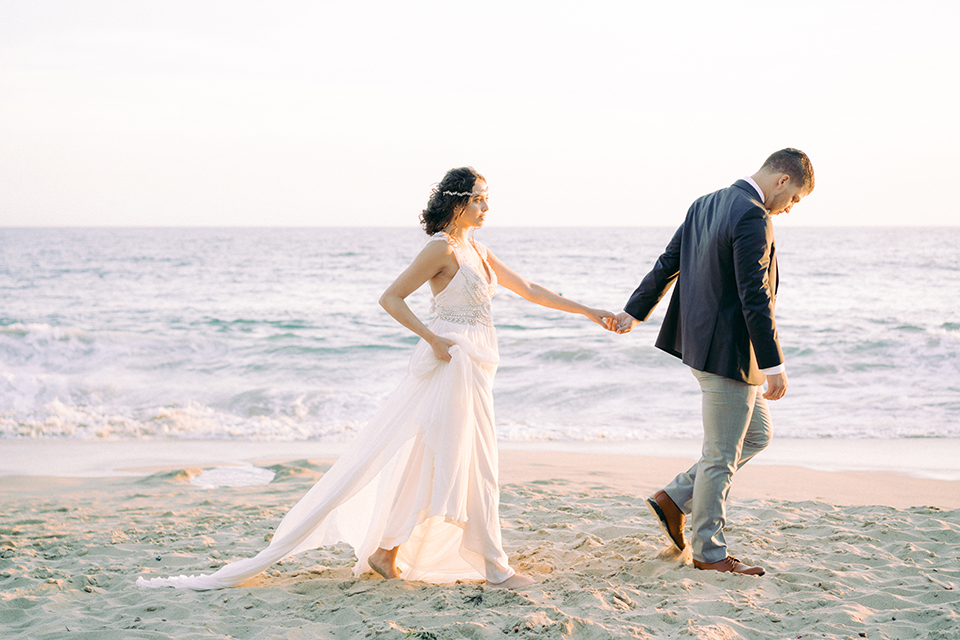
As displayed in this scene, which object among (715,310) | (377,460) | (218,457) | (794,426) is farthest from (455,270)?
(794,426)

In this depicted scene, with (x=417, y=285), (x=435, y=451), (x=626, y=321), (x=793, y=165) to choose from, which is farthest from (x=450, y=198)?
(x=793, y=165)

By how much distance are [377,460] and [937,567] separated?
2966 millimetres

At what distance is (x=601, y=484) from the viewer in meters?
6.04

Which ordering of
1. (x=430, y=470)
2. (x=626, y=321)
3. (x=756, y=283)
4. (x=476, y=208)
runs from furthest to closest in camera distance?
(x=626, y=321) → (x=476, y=208) → (x=430, y=470) → (x=756, y=283)

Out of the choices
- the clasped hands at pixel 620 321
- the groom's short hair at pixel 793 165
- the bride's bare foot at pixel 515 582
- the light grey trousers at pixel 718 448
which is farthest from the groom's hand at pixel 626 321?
the bride's bare foot at pixel 515 582

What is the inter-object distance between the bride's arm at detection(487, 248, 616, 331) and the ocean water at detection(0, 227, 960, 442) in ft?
14.2

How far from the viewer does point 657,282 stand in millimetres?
4113

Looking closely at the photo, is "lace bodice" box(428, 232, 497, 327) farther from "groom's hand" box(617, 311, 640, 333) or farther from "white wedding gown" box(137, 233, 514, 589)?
"groom's hand" box(617, 311, 640, 333)

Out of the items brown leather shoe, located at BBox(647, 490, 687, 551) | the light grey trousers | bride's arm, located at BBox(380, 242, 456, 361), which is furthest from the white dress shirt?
bride's arm, located at BBox(380, 242, 456, 361)

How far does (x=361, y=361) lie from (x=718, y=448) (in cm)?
1147

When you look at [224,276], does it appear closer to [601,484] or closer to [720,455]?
[601,484]

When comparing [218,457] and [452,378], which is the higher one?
[452,378]

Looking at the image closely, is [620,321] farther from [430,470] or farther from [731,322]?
[430,470]

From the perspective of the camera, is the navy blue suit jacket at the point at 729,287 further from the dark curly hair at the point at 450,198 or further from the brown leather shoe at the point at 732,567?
the dark curly hair at the point at 450,198
